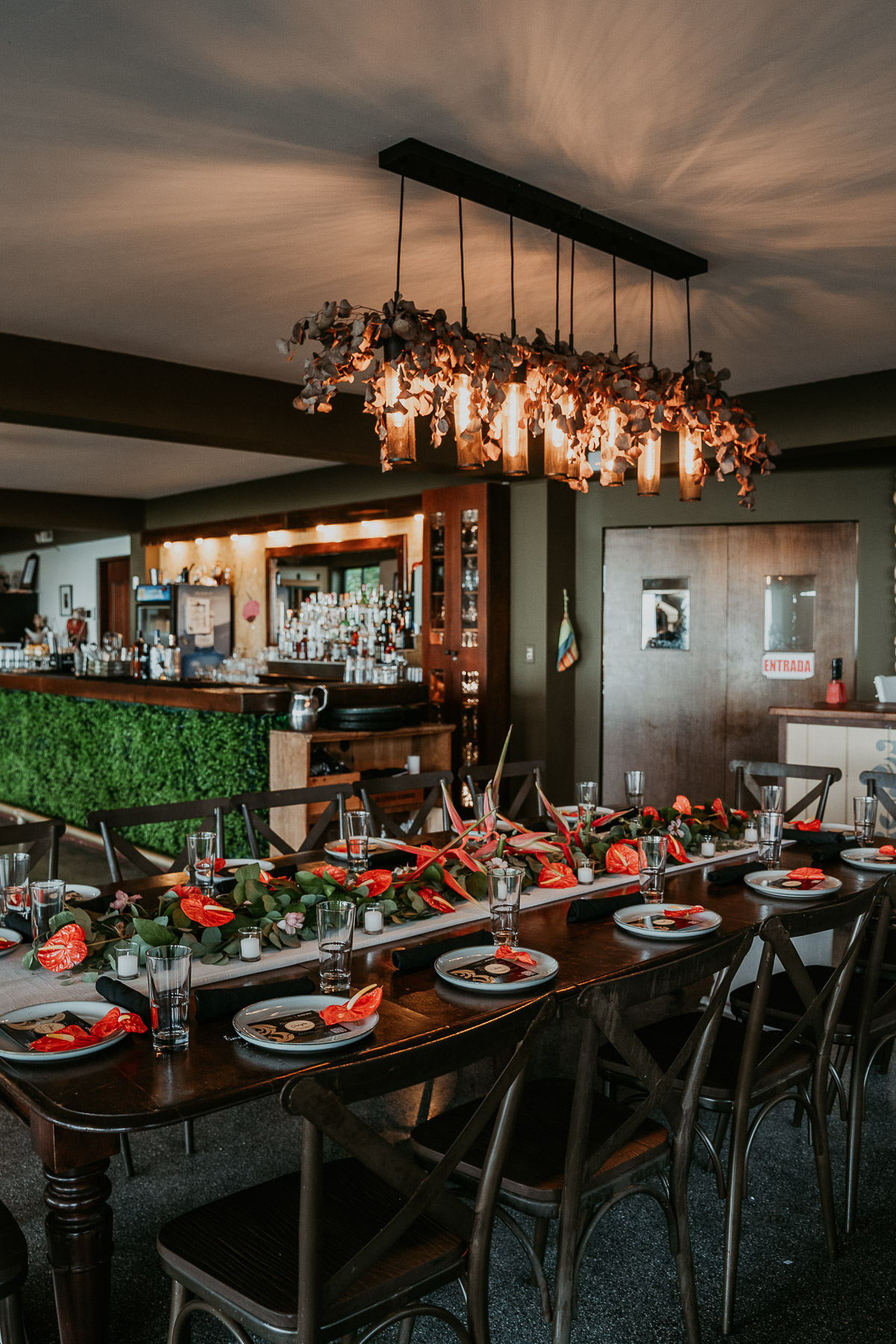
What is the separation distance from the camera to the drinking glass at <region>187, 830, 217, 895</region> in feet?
8.80

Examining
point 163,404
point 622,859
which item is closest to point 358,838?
point 622,859

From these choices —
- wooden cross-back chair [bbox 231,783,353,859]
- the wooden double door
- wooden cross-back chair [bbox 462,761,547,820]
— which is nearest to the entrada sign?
the wooden double door

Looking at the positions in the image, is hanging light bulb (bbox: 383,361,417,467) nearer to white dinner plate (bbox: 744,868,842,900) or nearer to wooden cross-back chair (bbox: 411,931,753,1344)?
white dinner plate (bbox: 744,868,842,900)

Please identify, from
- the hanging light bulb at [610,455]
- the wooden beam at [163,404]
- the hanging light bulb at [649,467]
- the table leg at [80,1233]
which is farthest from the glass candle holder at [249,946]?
the wooden beam at [163,404]

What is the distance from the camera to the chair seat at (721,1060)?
2311 millimetres

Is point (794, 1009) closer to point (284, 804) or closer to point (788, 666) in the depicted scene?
point (284, 804)

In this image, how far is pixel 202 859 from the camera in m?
2.71

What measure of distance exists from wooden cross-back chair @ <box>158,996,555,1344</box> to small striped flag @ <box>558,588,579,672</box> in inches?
237

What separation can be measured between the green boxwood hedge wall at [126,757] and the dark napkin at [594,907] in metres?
3.32

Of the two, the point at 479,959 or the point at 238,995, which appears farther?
the point at 479,959

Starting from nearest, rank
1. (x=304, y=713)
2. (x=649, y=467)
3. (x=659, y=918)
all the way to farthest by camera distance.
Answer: (x=659, y=918) < (x=649, y=467) < (x=304, y=713)

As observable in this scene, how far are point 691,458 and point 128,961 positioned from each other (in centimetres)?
273

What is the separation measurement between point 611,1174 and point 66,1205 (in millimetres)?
1001

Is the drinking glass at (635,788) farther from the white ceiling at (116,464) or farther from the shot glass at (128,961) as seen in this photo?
the white ceiling at (116,464)
